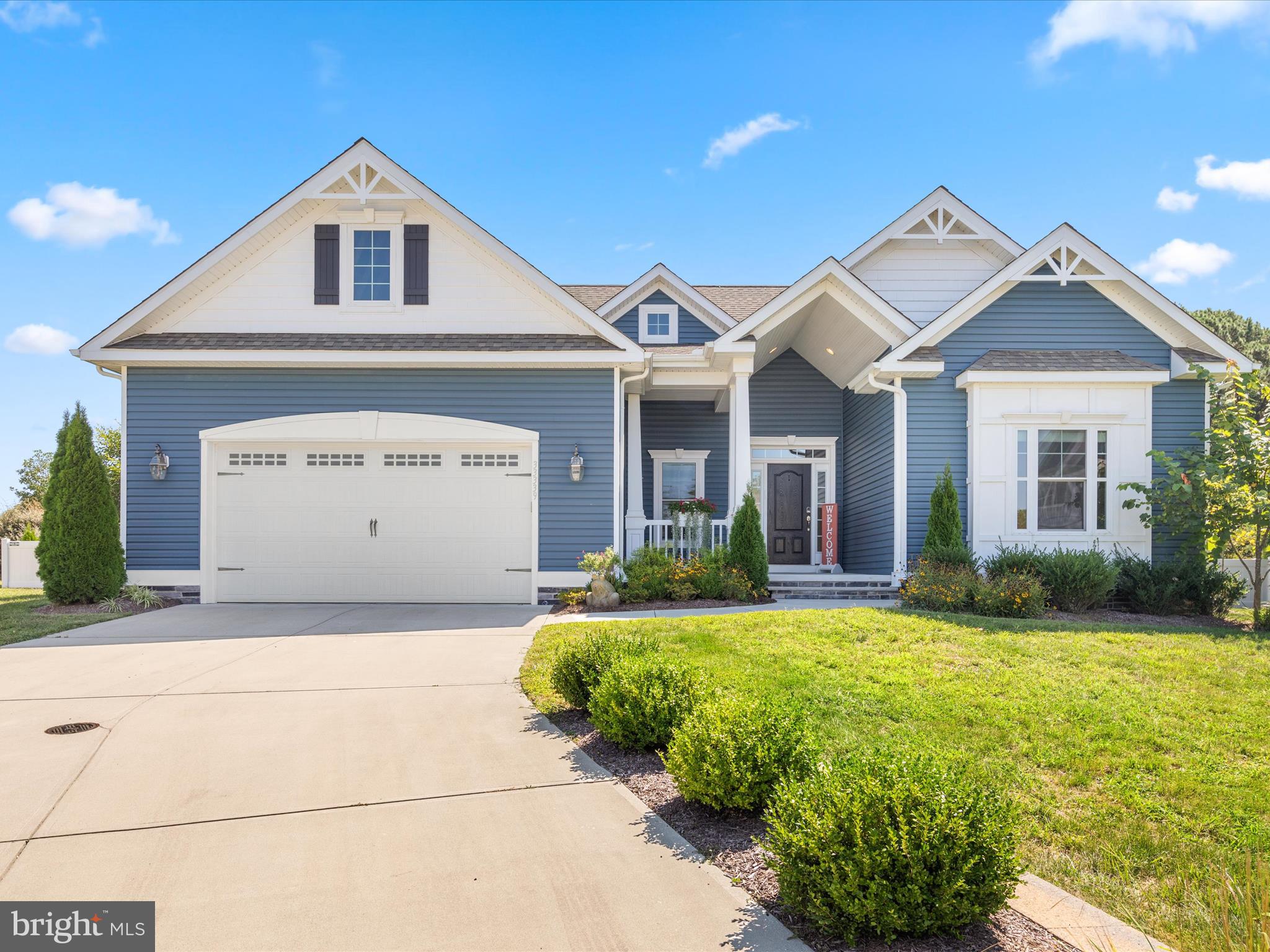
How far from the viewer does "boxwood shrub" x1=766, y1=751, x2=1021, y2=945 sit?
8.72 ft

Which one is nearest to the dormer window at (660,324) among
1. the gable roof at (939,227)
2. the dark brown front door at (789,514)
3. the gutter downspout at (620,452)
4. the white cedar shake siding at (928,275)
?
the gutter downspout at (620,452)

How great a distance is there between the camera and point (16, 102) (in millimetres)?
13094

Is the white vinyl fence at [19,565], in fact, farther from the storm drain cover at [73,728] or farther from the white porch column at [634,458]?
the storm drain cover at [73,728]

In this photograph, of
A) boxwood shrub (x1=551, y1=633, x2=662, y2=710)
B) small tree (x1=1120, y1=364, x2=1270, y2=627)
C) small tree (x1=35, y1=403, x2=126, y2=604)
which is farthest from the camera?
small tree (x1=35, y1=403, x2=126, y2=604)

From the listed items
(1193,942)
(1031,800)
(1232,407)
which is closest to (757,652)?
(1031,800)

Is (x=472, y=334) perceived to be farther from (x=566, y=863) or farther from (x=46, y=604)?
(x=566, y=863)

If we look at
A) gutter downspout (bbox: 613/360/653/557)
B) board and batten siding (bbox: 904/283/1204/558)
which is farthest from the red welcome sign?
gutter downspout (bbox: 613/360/653/557)

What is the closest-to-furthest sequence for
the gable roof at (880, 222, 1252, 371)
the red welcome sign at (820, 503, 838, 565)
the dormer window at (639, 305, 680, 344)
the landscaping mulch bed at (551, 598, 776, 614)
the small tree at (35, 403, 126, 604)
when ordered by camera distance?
1. the landscaping mulch bed at (551, 598, 776, 614)
2. the small tree at (35, 403, 126, 604)
3. the gable roof at (880, 222, 1252, 371)
4. the red welcome sign at (820, 503, 838, 565)
5. the dormer window at (639, 305, 680, 344)

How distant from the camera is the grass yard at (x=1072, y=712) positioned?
11.9ft

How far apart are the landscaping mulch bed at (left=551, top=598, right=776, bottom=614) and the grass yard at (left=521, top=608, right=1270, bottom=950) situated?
1.44 metres

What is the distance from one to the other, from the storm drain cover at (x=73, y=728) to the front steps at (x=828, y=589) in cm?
827

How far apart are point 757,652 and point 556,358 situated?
592cm

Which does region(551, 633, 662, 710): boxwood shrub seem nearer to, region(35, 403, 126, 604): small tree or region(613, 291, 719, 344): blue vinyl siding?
region(35, 403, 126, 604): small tree

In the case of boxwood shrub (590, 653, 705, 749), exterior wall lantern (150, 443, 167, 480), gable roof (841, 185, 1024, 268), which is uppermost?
gable roof (841, 185, 1024, 268)
